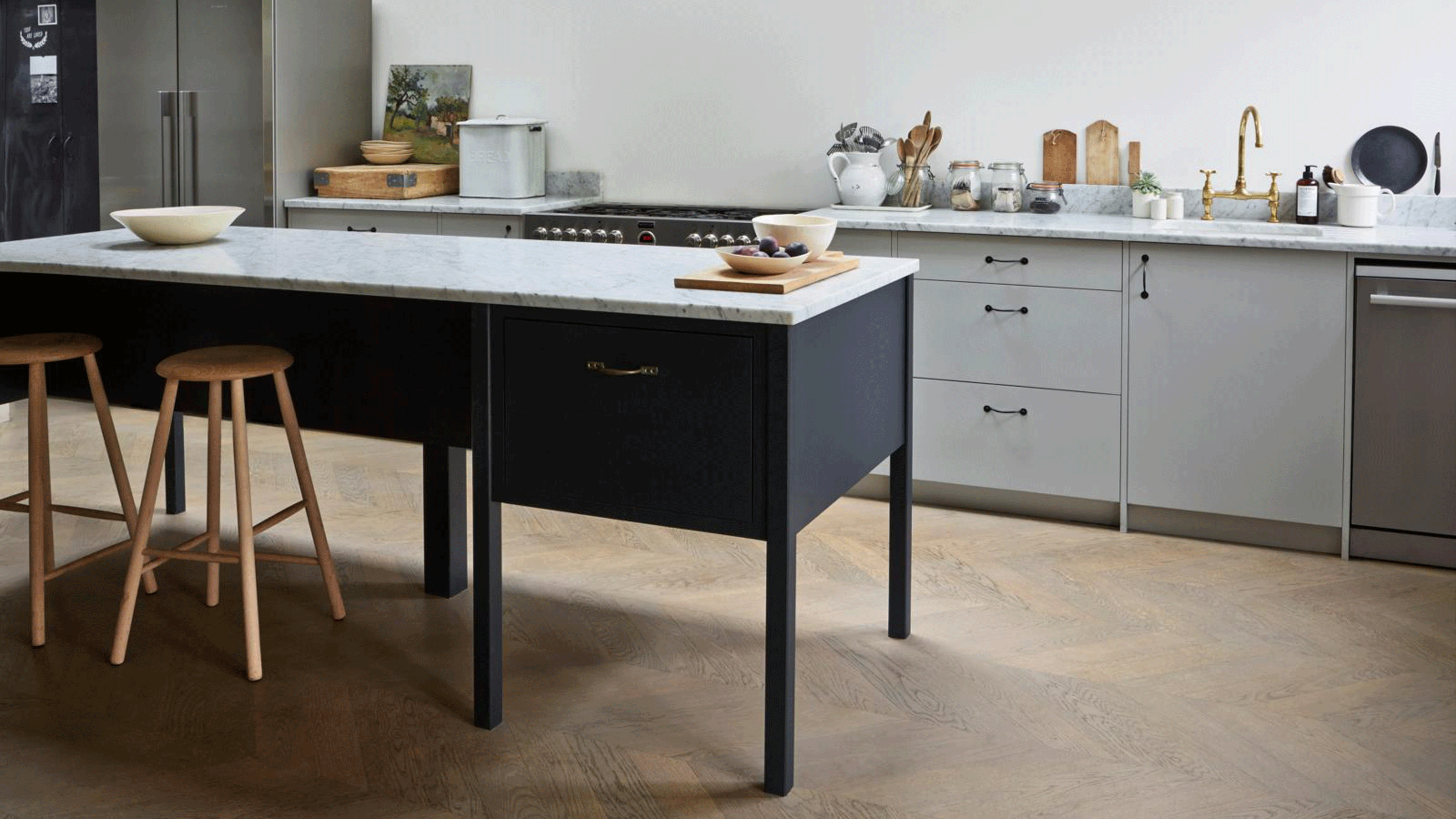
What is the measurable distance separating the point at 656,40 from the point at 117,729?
3.40m

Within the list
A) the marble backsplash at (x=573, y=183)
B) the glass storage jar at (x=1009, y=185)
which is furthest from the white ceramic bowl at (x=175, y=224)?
the glass storage jar at (x=1009, y=185)

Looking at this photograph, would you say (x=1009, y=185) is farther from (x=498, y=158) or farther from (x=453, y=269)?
(x=453, y=269)

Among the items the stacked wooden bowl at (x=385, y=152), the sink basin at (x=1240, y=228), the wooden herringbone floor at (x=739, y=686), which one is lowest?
the wooden herringbone floor at (x=739, y=686)

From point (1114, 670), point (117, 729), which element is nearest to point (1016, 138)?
point (1114, 670)

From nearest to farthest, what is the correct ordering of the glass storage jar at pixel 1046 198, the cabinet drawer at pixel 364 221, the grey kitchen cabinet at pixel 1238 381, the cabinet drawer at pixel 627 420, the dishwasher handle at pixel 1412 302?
1. the cabinet drawer at pixel 627 420
2. the dishwasher handle at pixel 1412 302
3. the grey kitchen cabinet at pixel 1238 381
4. the glass storage jar at pixel 1046 198
5. the cabinet drawer at pixel 364 221

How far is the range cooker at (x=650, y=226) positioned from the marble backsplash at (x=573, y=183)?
1.09ft

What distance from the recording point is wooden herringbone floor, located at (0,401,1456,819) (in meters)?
2.47

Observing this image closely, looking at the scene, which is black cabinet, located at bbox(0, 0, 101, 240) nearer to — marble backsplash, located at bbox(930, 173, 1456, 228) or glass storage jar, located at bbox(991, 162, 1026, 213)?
marble backsplash, located at bbox(930, 173, 1456, 228)

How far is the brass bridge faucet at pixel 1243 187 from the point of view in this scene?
4219mm

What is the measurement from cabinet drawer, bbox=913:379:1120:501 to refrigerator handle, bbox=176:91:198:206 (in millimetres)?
3129

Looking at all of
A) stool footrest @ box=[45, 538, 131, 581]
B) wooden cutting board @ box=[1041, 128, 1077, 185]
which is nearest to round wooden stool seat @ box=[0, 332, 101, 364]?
stool footrest @ box=[45, 538, 131, 581]

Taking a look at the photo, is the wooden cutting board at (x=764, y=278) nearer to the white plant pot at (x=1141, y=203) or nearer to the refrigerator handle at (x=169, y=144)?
the white plant pot at (x=1141, y=203)

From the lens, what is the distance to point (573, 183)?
5.46 m

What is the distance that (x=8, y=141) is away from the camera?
583 cm
